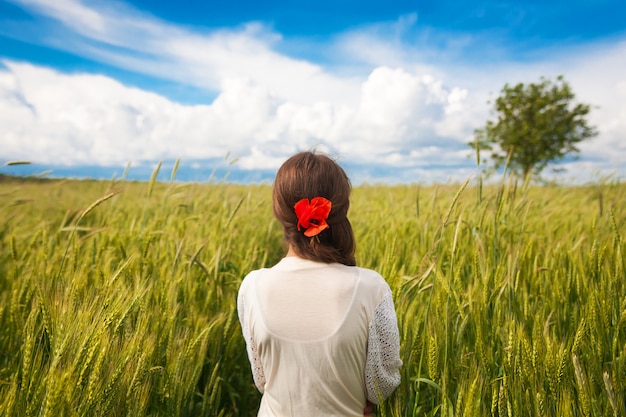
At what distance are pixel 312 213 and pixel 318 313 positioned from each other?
313 millimetres

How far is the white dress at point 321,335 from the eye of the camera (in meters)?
1.32

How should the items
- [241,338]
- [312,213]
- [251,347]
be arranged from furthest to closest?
[241,338] < [251,347] < [312,213]

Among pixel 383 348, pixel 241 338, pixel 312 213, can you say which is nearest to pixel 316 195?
pixel 312 213

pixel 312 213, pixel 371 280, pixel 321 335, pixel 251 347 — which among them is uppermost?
pixel 312 213

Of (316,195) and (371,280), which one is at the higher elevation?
(316,195)

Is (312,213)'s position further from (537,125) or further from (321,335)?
(537,125)

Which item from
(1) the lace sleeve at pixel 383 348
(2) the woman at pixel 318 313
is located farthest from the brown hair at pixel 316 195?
(1) the lace sleeve at pixel 383 348

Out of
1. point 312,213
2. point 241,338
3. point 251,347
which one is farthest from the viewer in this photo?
point 241,338

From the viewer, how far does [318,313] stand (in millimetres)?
1328

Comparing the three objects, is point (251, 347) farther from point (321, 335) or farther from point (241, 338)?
point (241, 338)

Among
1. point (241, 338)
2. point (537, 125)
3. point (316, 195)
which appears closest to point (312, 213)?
point (316, 195)

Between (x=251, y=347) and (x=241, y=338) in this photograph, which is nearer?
(x=251, y=347)

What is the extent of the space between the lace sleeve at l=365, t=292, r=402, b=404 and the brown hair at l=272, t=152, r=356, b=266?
0.67 ft

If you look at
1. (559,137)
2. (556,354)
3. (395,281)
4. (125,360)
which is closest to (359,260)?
(395,281)
